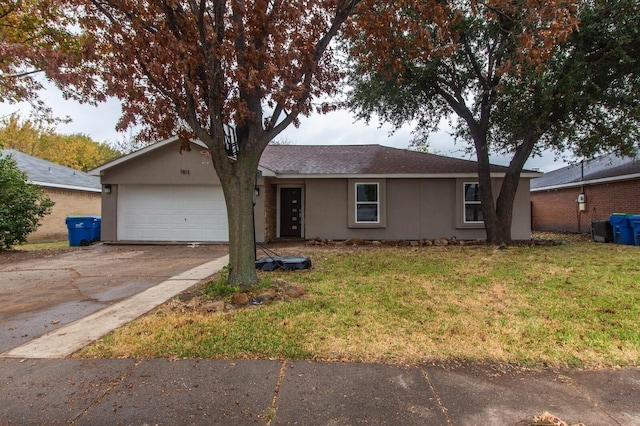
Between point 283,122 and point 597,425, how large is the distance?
5.41 metres

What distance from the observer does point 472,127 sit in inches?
480

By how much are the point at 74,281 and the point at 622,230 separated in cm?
1650

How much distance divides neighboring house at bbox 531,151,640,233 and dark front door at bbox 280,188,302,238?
10.4m

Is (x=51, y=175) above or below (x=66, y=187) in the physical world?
above

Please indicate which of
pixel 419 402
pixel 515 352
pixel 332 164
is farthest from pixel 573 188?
pixel 419 402

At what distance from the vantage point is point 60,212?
18531 mm

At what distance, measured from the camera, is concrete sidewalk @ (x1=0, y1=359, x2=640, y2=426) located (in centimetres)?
265

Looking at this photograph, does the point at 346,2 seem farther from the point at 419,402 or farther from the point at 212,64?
the point at 419,402

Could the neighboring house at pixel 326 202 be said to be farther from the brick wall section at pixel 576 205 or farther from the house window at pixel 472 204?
the brick wall section at pixel 576 205

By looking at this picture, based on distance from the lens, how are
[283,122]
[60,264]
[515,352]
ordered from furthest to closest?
[60,264] < [283,122] < [515,352]

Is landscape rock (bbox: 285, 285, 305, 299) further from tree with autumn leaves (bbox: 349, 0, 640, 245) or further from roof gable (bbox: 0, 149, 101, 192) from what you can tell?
roof gable (bbox: 0, 149, 101, 192)

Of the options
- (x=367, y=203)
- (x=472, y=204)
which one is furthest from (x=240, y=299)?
(x=472, y=204)

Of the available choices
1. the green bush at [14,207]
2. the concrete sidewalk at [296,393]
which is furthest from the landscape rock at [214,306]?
the green bush at [14,207]

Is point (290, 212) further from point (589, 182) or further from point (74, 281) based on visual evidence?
point (589, 182)
